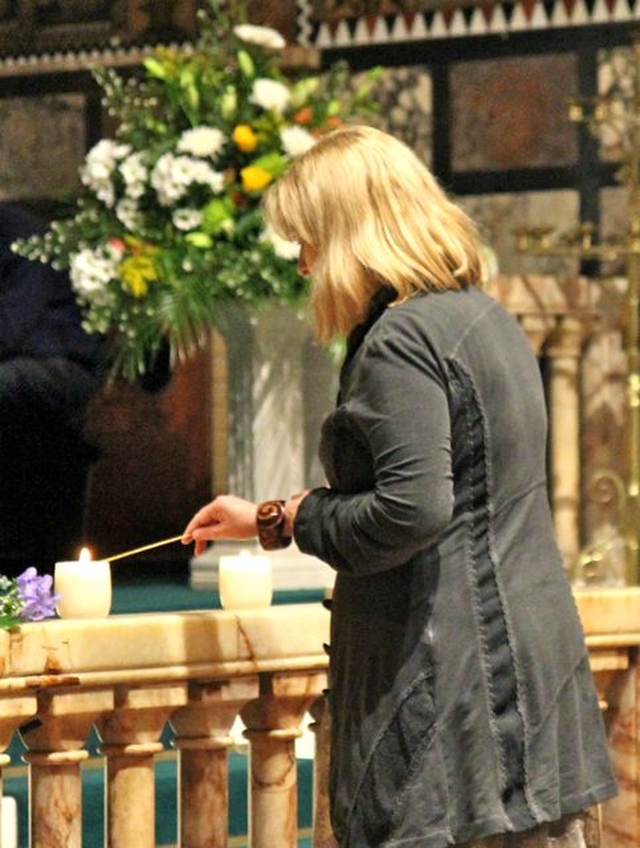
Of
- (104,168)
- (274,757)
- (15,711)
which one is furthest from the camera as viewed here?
(104,168)

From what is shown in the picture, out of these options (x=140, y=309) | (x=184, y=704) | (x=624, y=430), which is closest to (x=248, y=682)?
(x=184, y=704)

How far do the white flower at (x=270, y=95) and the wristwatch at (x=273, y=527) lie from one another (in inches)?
153

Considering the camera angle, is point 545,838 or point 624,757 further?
point 624,757

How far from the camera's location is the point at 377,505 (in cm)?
281

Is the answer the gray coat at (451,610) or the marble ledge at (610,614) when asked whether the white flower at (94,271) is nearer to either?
the marble ledge at (610,614)

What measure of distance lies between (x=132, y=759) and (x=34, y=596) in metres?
0.34

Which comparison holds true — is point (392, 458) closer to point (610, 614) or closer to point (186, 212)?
point (610, 614)

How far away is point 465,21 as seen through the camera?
8562 millimetres

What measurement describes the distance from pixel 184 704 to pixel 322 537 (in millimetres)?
653

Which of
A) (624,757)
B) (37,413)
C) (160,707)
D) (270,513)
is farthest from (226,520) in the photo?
(37,413)

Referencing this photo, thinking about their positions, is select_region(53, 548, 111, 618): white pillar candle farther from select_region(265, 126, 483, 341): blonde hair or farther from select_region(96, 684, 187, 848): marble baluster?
select_region(265, 126, 483, 341): blonde hair

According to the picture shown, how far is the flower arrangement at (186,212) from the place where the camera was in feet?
21.9

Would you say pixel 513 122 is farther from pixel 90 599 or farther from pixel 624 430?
pixel 90 599

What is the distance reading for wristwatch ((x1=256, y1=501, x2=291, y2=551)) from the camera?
9.94ft
